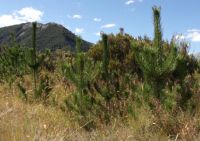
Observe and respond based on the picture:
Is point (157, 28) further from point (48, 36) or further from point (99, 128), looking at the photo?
point (48, 36)

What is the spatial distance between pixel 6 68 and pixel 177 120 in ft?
32.7

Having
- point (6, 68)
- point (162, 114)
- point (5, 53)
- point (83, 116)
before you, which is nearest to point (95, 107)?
point (83, 116)

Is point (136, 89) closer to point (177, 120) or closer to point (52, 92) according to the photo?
point (177, 120)

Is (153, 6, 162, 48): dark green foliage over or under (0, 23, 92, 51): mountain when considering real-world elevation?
under

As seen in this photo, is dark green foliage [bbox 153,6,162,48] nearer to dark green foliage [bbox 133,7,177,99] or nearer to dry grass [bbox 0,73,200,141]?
dark green foliage [bbox 133,7,177,99]

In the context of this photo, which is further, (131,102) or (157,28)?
(131,102)

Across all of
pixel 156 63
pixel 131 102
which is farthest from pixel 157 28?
pixel 131 102

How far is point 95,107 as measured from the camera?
9172 mm

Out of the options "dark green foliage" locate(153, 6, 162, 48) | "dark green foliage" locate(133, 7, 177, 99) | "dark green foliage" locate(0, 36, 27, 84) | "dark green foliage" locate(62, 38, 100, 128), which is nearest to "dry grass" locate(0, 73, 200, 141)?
"dark green foliage" locate(62, 38, 100, 128)

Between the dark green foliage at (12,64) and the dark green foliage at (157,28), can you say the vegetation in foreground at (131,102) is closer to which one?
the dark green foliage at (157,28)

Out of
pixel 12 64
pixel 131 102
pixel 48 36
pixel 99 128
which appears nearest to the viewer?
pixel 99 128

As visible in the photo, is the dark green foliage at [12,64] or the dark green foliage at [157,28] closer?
the dark green foliage at [157,28]

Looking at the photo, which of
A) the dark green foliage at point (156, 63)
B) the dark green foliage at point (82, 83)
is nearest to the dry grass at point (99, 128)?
the dark green foliage at point (82, 83)

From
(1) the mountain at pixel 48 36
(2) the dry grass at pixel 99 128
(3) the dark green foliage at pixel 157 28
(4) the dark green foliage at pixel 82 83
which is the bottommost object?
(2) the dry grass at pixel 99 128
